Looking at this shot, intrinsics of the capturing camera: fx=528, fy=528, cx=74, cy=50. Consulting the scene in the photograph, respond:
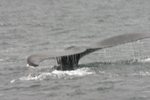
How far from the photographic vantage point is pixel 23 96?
1500 centimetres

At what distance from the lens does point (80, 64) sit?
18641 millimetres

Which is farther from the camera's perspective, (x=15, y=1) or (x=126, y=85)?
(x=15, y=1)

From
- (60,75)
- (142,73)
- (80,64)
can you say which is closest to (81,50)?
(60,75)

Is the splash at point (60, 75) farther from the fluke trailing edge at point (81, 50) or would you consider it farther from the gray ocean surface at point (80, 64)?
the fluke trailing edge at point (81, 50)

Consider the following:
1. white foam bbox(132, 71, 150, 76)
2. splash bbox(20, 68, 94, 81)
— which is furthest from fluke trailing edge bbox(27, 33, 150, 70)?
white foam bbox(132, 71, 150, 76)

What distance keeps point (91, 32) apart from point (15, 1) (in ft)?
104

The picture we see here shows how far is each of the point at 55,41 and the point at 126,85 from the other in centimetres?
1156

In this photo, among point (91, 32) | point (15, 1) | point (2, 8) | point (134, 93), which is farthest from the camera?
point (15, 1)

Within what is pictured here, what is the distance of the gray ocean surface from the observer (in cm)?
1521

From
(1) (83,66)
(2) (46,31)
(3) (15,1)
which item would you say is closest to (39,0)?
(3) (15,1)

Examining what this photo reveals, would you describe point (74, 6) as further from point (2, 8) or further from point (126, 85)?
point (126, 85)

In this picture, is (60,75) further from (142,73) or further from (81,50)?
(142,73)

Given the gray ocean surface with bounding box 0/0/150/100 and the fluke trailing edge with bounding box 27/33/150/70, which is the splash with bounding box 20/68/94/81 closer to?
the gray ocean surface with bounding box 0/0/150/100

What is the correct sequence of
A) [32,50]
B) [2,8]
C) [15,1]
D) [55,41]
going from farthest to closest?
1. [15,1]
2. [2,8]
3. [55,41]
4. [32,50]
